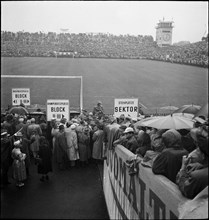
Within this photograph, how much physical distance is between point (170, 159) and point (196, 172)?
659 mm

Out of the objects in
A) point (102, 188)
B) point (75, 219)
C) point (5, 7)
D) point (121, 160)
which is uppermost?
point (5, 7)

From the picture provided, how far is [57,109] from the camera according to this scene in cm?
867

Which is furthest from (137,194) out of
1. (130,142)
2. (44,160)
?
(44,160)

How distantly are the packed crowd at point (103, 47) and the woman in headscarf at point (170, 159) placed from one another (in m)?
7.60

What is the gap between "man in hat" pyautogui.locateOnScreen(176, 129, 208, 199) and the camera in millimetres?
2373

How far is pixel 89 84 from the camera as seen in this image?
76.1 ft

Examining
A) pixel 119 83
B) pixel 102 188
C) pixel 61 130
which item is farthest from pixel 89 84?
pixel 102 188

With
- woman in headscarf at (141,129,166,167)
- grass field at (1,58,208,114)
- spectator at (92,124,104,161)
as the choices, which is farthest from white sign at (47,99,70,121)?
grass field at (1,58,208,114)

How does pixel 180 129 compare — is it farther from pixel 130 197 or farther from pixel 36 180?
pixel 36 180

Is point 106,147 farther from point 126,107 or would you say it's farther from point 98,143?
point 126,107

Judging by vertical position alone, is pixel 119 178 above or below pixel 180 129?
below

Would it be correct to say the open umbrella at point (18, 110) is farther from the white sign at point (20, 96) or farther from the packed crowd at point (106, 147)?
the packed crowd at point (106, 147)

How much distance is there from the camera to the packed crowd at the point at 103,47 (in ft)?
39.6

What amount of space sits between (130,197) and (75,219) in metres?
0.69
